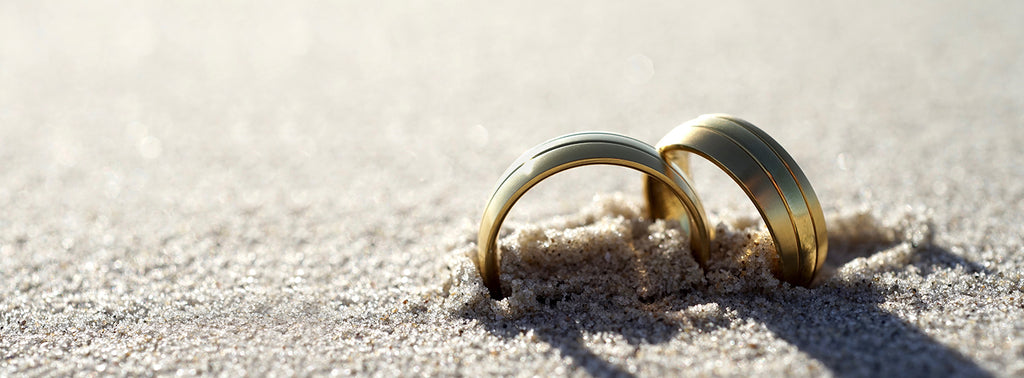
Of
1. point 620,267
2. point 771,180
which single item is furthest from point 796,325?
point 620,267

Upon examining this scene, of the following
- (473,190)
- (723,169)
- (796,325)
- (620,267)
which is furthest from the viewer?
(473,190)

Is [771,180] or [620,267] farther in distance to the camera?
[620,267]

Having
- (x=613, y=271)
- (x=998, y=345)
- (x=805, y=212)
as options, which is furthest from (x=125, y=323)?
(x=998, y=345)

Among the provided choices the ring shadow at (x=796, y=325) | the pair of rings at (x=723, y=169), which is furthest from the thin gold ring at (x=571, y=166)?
the ring shadow at (x=796, y=325)

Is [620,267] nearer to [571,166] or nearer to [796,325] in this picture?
[571,166]

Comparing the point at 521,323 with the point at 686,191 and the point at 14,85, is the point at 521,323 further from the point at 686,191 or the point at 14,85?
the point at 14,85

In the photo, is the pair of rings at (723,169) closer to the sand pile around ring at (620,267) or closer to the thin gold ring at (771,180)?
the thin gold ring at (771,180)
